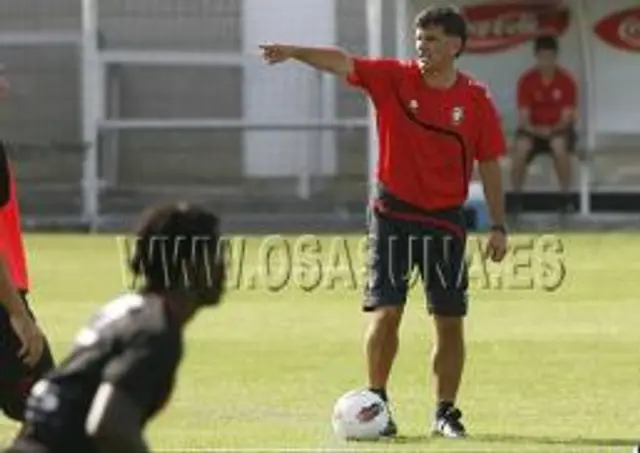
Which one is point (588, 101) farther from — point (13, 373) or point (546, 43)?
point (13, 373)

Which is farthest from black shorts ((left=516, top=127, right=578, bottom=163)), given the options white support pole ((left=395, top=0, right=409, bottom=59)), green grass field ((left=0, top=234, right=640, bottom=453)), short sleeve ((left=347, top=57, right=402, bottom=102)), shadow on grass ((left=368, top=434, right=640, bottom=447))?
shadow on grass ((left=368, top=434, right=640, bottom=447))

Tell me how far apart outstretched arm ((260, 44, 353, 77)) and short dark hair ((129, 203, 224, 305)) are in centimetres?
478

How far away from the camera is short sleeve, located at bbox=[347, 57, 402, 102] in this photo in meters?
12.1

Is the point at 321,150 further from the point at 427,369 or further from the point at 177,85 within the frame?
the point at 427,369

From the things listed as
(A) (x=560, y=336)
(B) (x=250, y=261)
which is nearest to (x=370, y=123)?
(B) (x=250, y=261)

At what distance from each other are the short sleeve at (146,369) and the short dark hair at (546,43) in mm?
21152

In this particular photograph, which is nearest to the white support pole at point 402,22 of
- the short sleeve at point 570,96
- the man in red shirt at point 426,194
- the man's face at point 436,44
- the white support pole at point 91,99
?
the short sleeve at point 570,96

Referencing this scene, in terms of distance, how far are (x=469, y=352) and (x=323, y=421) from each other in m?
3.39

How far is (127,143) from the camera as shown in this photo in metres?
29.0

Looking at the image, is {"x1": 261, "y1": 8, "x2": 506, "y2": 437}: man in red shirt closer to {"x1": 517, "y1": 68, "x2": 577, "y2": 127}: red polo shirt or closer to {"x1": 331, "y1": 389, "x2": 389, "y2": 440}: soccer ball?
{"x1": 331, "y1": 389, "x2": 389, "y2": 440}: soccer ball

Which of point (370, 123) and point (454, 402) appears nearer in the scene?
point (454, 402)

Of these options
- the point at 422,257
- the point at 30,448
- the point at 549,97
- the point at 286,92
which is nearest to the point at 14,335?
the point at 422,257

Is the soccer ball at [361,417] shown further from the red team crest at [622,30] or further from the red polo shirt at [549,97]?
the red team crest at [622,30]

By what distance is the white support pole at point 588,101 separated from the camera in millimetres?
27938
